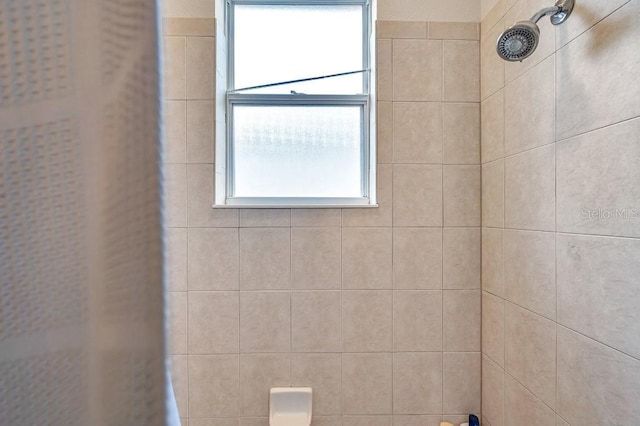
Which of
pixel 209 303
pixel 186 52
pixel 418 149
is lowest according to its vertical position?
pixel 209 303

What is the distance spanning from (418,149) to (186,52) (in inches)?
39.7

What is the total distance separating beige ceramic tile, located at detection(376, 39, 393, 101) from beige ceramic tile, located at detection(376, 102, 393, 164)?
4 centimetres

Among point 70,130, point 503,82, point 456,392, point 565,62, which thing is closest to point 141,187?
point 70,130

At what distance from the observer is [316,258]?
134cm

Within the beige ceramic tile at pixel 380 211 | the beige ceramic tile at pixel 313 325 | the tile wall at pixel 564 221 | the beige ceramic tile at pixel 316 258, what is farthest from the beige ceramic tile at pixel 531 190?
the beige ceramic tile at pixel 313 325

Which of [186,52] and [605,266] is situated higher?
[186,52]

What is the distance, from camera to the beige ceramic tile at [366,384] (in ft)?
4.37

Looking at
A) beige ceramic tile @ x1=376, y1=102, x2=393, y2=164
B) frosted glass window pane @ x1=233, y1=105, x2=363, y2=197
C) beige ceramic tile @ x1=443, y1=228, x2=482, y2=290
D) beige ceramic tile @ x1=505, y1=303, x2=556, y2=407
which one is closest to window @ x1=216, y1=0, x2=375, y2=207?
frosted glass window pane @ x1=233, y1=105, x2=363, y2=197

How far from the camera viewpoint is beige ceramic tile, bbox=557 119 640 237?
71cm

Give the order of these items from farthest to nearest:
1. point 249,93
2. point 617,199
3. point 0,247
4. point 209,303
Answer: point 249,93
point 209,303
point 617,199
point 0,247

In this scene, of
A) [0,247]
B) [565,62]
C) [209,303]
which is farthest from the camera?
[209,303]

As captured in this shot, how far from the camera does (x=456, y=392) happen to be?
4.42 feet

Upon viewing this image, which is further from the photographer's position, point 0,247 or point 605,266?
point 605,266

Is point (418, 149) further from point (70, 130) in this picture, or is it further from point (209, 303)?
point (70, 130)
